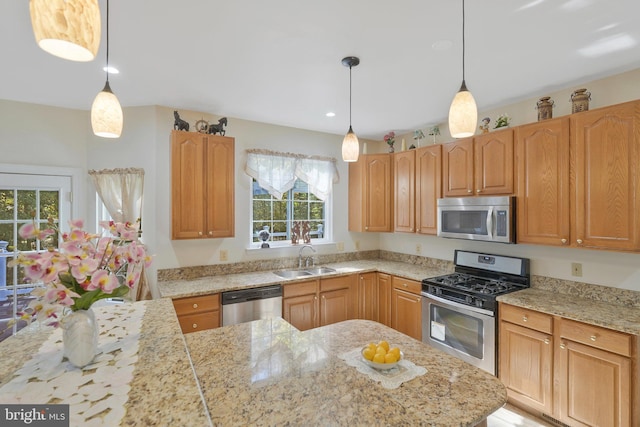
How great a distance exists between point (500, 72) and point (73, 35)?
268 cm

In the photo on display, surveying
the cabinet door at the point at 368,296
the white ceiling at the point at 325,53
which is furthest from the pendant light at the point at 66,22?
the cabinet door at the point at 368,296

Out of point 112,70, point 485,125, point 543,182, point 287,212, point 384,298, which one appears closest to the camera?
point 112,70

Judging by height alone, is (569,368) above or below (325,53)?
below

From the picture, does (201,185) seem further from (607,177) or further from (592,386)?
(592,386)

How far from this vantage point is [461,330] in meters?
2.78

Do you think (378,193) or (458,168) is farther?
(378,193)

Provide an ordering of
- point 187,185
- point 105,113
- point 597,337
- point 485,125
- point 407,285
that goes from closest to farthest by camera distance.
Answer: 1. point 105,113
2. point 597,337
3. point 187,185
4. point 485,125
5. point 407,285

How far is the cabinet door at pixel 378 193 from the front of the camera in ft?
13.1

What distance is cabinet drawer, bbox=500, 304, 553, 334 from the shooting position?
224 cm

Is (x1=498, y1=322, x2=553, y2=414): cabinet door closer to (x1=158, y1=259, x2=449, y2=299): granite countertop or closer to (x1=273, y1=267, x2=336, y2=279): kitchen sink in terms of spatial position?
(x1=158, y1=259, x2=449, y2=299): granite countertop

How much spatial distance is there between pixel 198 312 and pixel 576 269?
11.0 ft

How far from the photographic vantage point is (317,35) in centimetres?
184

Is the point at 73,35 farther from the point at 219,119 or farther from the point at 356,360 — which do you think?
the point at 219,119

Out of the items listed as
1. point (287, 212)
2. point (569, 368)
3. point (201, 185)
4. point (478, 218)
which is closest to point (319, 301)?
point (287, 212)
